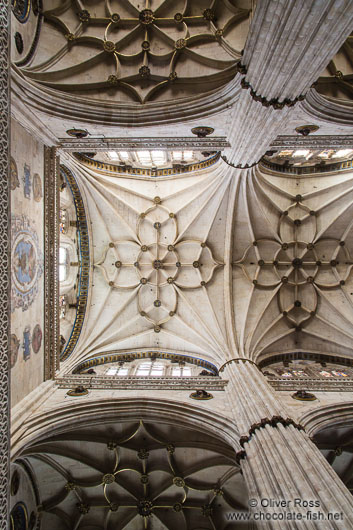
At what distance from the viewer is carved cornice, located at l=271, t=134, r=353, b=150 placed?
1058cm

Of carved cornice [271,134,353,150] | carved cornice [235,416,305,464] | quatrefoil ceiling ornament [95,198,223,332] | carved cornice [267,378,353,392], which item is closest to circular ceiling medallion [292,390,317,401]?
carved cornice [267,378,353,392]

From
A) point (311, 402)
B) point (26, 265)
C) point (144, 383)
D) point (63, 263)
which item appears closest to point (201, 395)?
point (144, 383)

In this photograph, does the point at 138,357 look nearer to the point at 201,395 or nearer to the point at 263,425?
the point at 201,395

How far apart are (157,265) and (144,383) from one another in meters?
7.90

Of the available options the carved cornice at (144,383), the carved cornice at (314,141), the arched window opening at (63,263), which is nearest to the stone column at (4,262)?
the carved cornice at (144,383)

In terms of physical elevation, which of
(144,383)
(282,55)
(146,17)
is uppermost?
(146,17)

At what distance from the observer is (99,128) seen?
396 inches

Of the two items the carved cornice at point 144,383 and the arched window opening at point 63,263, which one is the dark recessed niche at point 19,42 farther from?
the carved cornice at point 144,383

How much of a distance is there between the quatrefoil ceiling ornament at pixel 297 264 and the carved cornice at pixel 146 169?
5.11 m

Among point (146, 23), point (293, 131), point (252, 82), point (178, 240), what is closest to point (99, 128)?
point (146, 23)

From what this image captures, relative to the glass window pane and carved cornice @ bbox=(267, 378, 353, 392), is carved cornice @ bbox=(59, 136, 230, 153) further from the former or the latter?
the glass window pane

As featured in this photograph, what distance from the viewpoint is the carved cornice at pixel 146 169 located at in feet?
50.2

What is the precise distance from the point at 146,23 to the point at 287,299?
563 inches

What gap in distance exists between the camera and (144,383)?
442 inches
